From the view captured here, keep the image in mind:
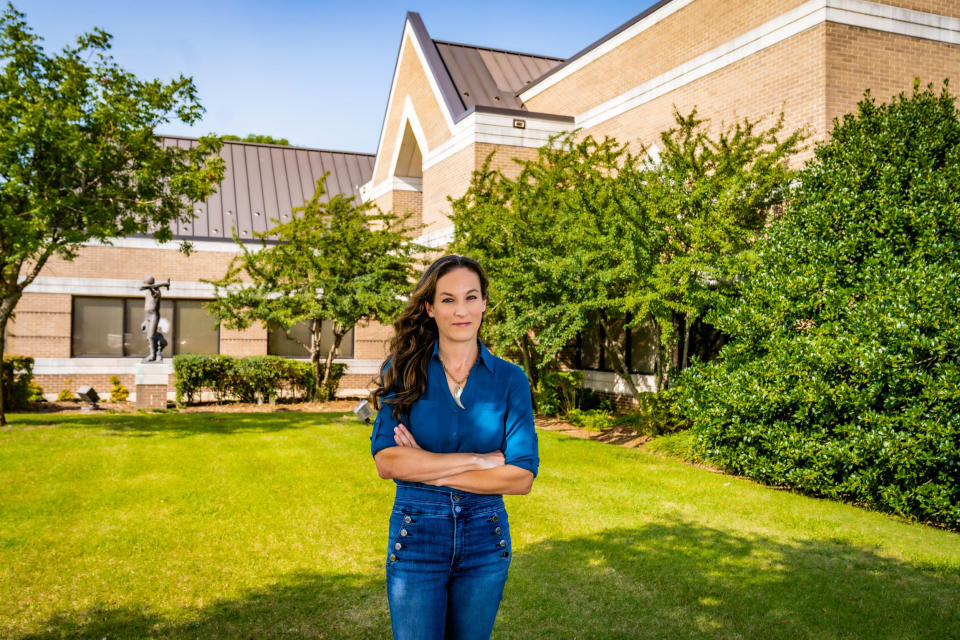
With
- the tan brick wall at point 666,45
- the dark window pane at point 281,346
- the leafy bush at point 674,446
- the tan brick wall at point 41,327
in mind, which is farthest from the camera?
the dark window pane at point 281,346

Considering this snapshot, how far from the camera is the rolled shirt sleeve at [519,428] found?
2701mm

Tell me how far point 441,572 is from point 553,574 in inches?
147

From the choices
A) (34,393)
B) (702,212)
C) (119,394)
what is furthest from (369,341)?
(702,212)

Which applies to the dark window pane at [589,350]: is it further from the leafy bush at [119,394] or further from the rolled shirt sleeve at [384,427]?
the rolled shirt sleeve at [384,427]

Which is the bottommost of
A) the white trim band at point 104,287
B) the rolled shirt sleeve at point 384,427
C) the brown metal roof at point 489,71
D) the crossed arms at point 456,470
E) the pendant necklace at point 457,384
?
the crossed arms at point 456,470

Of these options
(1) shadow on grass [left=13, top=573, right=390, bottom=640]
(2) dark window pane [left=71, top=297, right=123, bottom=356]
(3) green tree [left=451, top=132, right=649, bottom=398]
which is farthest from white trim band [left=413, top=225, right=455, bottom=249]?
(1) shadow on grass [left=13, top=573, right=390, bottom=640]

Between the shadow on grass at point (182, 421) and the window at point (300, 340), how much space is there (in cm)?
833

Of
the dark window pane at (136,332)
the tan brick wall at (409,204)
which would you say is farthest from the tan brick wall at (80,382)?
the tan brick wall at (409,204)

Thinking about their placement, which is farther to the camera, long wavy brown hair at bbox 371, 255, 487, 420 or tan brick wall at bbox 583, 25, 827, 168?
tan brick wall at bbox 583, 25, 827, 168

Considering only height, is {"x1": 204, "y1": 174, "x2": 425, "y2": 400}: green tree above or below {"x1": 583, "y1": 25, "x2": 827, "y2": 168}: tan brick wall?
below

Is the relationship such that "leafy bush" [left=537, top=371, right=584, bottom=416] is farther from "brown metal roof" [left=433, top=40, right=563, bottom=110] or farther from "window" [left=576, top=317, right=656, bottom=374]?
"brown metal roof" [left=433, top=40, right=563, bottom=110]

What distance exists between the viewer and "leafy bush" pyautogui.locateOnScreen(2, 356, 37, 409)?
Answer: 667 inches

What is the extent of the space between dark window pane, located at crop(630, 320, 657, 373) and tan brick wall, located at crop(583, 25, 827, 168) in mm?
4147

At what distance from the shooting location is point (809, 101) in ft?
40.3
